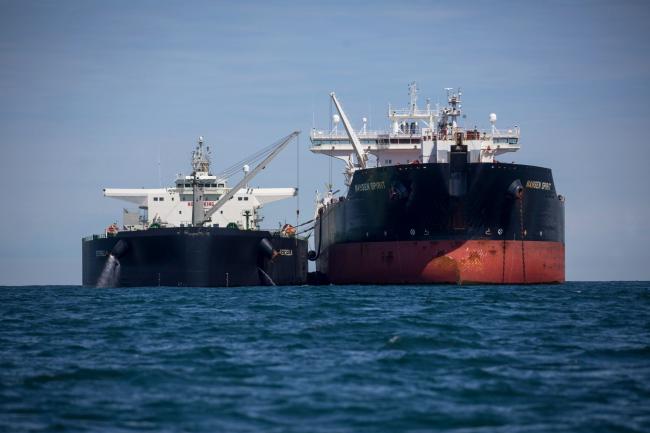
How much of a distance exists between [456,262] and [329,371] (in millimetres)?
30284

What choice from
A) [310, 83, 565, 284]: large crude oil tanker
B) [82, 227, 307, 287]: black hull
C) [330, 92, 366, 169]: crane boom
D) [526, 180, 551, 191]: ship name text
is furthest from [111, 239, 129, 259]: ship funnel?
[526, 180, 551, 191]: ship name text

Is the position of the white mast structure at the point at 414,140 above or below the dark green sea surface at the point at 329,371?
above

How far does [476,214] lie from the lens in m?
47.9

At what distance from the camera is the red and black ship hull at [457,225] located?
47.8m

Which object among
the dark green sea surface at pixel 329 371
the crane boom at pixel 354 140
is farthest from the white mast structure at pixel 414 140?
the dark green sea surface at pixel 329 371

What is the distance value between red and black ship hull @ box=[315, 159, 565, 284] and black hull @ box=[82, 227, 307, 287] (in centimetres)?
488

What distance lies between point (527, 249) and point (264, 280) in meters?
12.8

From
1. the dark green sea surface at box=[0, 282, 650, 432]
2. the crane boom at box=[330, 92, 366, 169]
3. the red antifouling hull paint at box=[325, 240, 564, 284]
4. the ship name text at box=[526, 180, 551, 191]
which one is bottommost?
the dark green sea surface at box=[0, 282, 650, 432]

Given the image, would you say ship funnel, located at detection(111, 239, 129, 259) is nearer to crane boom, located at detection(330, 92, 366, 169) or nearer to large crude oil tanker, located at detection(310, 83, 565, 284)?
large crude oil tanker, located at detection(310, 83, 565, 284)

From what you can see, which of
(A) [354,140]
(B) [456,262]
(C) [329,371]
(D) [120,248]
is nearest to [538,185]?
(B) [456,262]

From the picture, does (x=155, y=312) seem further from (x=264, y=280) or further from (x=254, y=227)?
(x=254, y=227)

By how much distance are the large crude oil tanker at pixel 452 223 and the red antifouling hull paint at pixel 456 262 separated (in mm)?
45

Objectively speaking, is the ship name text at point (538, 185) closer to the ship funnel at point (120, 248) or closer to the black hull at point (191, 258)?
the black hull at point (191, 258)

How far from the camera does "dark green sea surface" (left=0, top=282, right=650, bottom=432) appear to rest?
14.5m
